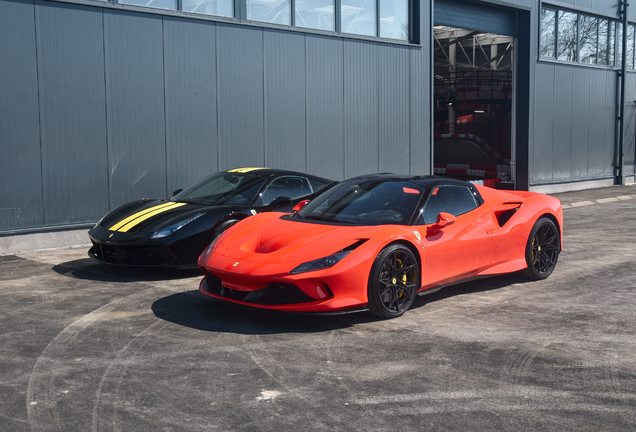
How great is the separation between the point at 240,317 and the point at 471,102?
30385mm

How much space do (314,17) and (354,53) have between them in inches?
49.2

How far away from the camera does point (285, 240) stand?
5.68 m

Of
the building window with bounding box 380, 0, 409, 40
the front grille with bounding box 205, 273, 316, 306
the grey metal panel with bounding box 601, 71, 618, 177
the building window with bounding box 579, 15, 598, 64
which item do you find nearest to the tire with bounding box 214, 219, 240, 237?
the front grille with bounding box 205, 273, 316, 306

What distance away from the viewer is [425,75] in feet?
52.0

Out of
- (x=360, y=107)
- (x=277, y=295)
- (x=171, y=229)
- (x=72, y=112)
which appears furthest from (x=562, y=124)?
(x=277, y=295)

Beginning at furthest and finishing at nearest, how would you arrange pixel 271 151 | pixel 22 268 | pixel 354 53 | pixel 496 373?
pixel 354 53, pixel 271 151, pixel 22 268, pixel 496 373

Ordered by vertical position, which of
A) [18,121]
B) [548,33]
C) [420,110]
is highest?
[548,33]

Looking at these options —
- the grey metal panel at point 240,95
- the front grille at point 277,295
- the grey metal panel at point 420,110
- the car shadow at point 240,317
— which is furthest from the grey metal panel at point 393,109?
the front grille at point 277,295

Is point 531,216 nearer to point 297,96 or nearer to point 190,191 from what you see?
point 190,191

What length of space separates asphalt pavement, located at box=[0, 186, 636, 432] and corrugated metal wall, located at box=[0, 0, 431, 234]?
349 centimetres

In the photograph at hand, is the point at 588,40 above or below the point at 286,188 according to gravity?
above

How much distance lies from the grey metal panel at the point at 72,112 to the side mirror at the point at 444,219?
6495 millimetres

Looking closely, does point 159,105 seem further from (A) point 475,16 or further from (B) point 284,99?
(A) point 475,16

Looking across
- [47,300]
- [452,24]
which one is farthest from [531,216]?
[452,24]
